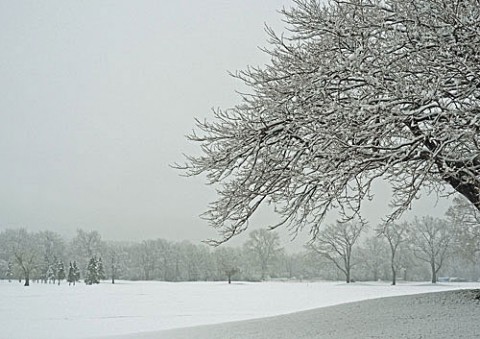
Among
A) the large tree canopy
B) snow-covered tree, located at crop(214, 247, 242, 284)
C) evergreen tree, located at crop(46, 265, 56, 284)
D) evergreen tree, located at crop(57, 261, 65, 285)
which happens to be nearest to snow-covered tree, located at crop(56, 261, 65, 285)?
evergreen tree, located at crop(57, 261, 65, 285)

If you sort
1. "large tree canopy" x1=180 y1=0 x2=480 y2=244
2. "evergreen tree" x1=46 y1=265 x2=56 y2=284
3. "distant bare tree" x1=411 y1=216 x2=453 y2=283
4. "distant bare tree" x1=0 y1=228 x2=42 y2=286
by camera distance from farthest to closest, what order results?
"evergreen tree" x1=46 y1=265 x2=56 y2=284 < "distant bare tree" x1=0 y1=228 x2=42 y2=286 < "distant bare tree" x1=411 y1=216 x2=453 y2=283 < "large tree canopy" x1=180 y1=0 x2=480 y2=244

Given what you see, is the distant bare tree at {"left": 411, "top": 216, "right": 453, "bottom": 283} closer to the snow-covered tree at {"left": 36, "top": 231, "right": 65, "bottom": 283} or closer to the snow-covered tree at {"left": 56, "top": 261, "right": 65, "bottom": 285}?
the snow-covered tree at {"left": 56, "top": 261, "right": 65, "bottom": 285}

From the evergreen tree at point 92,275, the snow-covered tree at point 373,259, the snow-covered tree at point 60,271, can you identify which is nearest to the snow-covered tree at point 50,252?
the snow-covered tree at point 60,271

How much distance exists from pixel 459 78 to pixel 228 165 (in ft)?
15.4

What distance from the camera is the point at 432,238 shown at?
65062mm

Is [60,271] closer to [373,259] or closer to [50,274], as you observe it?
[50,274]

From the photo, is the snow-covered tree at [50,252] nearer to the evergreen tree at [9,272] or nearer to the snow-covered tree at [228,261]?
the evergreen tree at [9,272]

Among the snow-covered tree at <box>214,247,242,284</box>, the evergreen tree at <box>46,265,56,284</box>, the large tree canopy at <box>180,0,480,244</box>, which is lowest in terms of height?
the evergreen tree at <box>46,265,56,284</box>

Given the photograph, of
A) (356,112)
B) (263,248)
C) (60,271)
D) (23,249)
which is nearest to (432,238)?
(263,248)

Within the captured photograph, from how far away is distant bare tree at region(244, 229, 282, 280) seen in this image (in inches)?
3388

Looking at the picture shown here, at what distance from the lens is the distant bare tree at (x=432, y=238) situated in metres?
63.5

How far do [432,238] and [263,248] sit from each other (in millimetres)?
30692

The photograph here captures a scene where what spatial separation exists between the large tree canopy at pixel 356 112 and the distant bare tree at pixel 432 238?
187 ft

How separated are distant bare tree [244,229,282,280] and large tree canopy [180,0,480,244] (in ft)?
248
